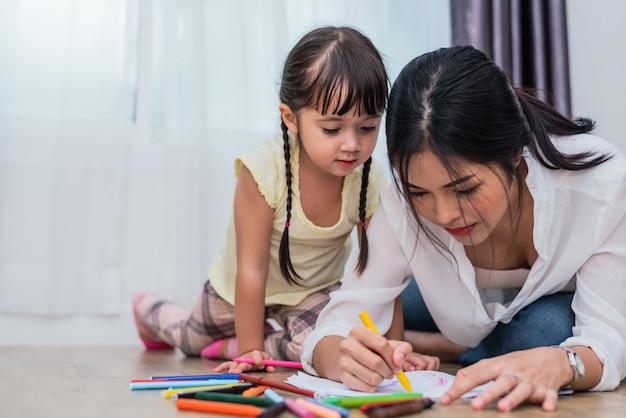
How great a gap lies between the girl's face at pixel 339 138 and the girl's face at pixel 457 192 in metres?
0.33

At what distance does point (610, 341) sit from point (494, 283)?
0.30 metres

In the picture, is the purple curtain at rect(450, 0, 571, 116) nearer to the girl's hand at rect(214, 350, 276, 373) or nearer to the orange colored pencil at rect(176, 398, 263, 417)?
the girl's hand at rect(214, 350, 276, 373)

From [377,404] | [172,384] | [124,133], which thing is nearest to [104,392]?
[172,384]

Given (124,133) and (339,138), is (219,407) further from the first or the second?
(124,133)

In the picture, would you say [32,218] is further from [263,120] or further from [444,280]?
[444,280]

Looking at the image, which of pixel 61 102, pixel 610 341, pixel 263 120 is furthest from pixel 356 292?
pixel 61 102

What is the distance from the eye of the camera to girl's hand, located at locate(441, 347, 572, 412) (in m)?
0.91

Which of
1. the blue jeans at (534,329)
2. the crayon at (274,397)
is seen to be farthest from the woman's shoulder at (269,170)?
the crayon at (274,397)

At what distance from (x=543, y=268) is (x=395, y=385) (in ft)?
1.15

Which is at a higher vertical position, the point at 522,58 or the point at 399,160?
the point at 522,58

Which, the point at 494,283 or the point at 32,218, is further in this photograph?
the point at 32,218

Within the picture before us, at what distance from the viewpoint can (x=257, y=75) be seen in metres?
2.35

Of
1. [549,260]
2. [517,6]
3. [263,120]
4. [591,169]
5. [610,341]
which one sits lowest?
[610,341]

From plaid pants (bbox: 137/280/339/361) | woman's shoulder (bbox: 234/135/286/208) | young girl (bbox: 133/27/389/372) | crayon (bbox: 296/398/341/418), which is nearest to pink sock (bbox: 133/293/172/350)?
plaid pants (bbox: 137/280/339/361)
